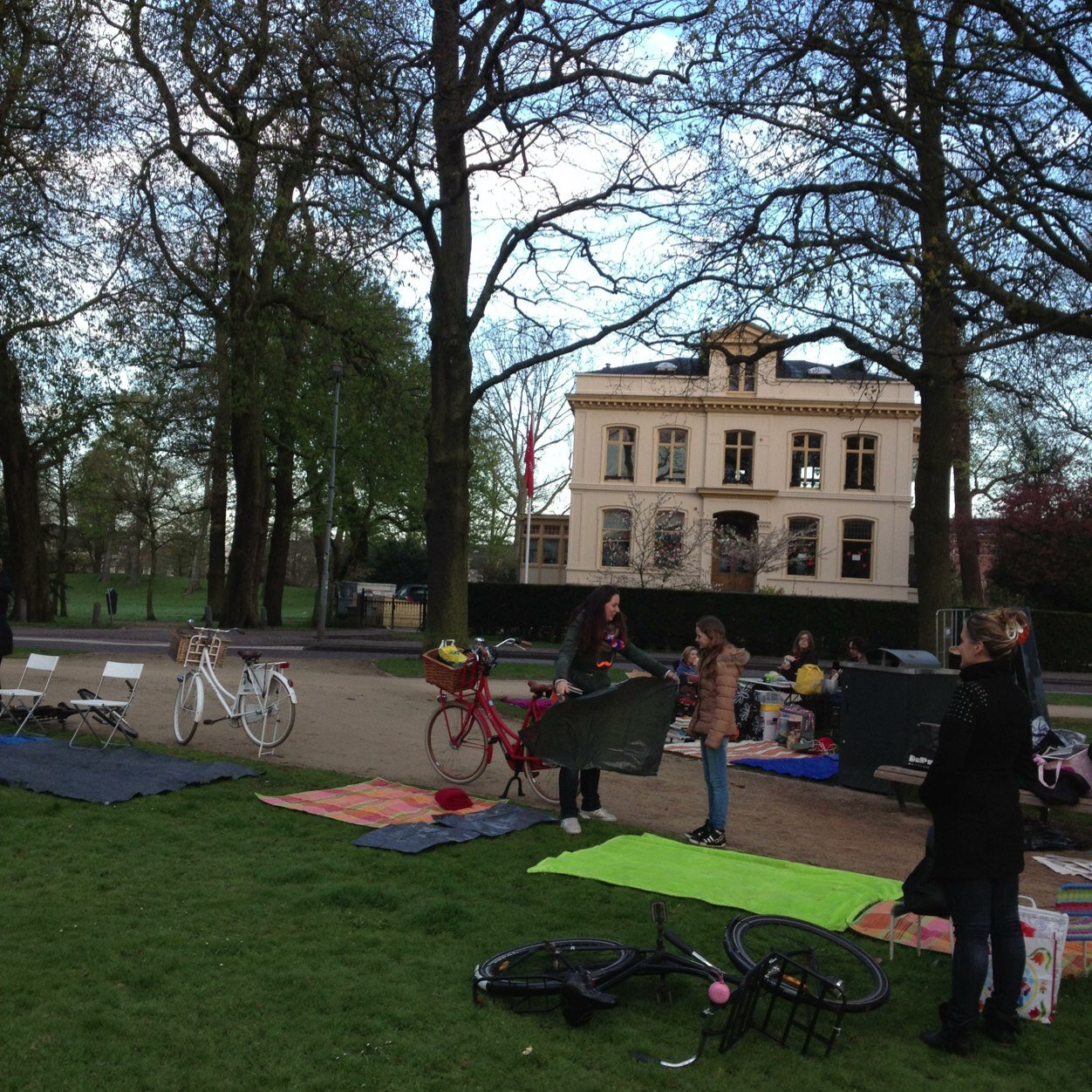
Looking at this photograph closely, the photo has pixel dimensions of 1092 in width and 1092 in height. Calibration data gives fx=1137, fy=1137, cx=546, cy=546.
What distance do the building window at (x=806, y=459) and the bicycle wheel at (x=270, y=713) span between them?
39.1m

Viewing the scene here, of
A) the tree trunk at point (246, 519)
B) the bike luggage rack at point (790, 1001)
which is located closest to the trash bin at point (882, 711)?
the bike luggage rack at point (790, 1001)

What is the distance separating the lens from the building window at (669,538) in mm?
44844

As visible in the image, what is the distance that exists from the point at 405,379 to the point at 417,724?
54.3ft

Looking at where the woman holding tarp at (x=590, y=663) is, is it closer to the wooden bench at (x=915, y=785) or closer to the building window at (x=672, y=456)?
the wooden bench at (x=915, y=785)

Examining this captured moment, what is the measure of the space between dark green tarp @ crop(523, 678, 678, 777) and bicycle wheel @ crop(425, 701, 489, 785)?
1340 millimetres

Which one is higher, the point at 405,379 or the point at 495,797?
the point at 405,379

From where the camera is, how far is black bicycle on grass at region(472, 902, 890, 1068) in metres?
4.38

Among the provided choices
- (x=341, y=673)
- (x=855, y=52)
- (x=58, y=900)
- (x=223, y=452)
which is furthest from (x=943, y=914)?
(x=223, y=452)

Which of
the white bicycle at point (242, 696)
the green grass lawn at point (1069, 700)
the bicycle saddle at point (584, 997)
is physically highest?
the white bicycle at point (242, 696)

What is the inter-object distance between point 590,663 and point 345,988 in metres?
4.01

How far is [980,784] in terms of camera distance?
4535 mm

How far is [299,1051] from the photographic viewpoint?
4.09 m

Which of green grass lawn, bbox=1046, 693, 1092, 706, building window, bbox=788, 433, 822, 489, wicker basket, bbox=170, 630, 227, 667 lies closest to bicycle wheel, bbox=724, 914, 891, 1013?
wicker basket, bbox=170, 630, 227, 667

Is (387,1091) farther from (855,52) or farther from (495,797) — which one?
(855,52)
